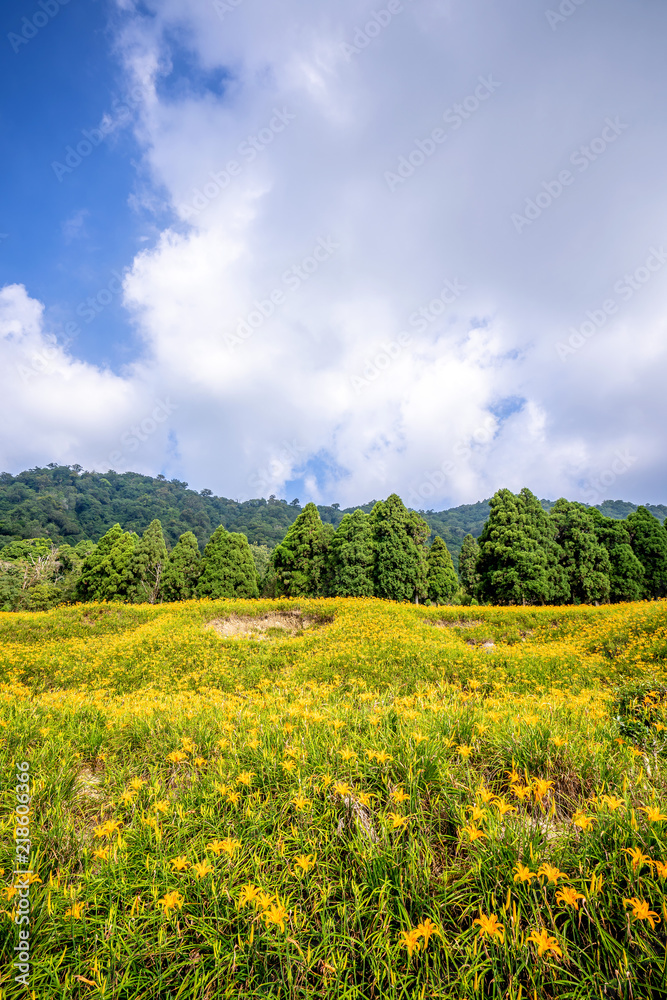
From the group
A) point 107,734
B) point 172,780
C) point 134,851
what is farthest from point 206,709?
point 134,851

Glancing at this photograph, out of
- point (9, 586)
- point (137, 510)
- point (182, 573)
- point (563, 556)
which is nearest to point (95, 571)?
point (182, 573)

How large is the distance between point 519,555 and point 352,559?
9.50 meters

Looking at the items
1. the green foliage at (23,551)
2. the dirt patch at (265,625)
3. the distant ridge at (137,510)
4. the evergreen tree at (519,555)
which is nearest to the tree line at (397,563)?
the evergreen tree at (519,555)

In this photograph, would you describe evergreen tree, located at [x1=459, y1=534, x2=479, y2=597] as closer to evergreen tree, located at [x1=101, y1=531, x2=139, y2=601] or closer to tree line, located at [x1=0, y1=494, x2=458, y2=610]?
tree line, located at [x1=0, y1=494, x2=458, y2=610]

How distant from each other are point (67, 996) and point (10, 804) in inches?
62.8

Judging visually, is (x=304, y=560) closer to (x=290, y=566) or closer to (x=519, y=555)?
(x=290, y=566)

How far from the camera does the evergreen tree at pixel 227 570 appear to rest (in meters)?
25.8

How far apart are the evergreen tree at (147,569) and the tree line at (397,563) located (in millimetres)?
75

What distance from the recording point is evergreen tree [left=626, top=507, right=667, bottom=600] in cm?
2620

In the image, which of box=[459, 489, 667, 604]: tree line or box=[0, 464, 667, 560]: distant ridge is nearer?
box=[459, 489, 667, 604]: tree line

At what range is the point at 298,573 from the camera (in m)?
25.7

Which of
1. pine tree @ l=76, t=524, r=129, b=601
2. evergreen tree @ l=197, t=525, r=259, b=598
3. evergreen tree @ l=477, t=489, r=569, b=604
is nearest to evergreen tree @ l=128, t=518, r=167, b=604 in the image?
pine tree @ l=76, t=524, r=129, b=601

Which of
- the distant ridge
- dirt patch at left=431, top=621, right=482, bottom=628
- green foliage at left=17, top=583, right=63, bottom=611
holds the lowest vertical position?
dirt patch at left=431, top=621, right=482, bottom=628

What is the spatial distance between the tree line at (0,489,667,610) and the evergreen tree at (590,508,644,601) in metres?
0.06
